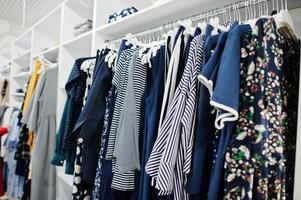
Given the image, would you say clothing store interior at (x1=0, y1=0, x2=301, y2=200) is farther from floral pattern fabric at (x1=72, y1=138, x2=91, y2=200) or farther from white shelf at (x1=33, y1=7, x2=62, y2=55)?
white shelf at (x1=33, y1=7, x2=62, y2=55)

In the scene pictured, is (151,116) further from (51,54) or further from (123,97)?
(51,54)

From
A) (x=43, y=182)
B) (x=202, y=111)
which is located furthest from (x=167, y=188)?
(x=43, y=182)

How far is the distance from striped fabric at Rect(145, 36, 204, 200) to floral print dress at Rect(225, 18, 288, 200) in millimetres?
155

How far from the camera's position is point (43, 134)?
2111 mm

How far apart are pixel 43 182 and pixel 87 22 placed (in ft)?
4.39

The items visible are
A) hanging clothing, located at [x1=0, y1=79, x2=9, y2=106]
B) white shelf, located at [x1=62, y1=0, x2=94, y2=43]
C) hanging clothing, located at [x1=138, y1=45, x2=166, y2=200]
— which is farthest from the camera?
hanging clothing, located at [x1=0, y1=79, x2=9, y2=106]

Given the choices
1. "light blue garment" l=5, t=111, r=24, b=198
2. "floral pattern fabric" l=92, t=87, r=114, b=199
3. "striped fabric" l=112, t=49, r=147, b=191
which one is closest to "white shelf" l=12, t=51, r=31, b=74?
"light blue garment" l=5, t=111, r=24, b=198

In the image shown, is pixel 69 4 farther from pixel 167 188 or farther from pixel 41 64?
pixel 167 188

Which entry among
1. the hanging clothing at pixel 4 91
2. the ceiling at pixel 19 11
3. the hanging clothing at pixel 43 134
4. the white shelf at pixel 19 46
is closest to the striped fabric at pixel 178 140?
the hanging clothing at pixel 43 134

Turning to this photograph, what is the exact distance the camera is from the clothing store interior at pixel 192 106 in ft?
2.38

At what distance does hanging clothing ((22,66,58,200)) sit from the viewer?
2082 millimetres

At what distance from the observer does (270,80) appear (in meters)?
0.74

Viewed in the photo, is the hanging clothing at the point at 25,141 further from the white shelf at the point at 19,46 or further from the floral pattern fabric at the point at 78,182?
the white shelf at the point at 19,46


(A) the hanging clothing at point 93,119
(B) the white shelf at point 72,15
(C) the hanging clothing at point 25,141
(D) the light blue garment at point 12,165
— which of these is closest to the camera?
(A) the hanging clothing at point 93,119
